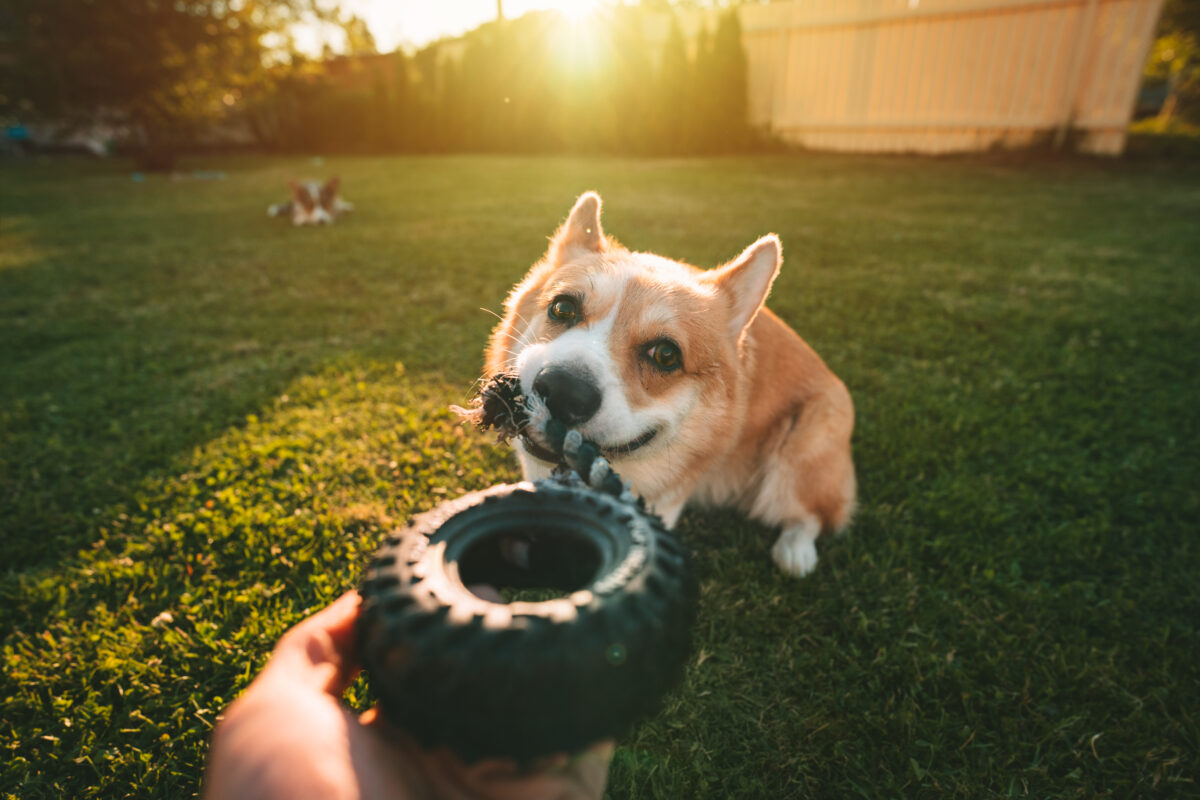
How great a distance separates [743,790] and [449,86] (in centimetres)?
2029

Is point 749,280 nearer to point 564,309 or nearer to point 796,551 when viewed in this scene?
point 564,309

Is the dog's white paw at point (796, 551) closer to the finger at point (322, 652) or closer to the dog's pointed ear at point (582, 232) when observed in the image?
the dog's pointed ear at point (582, 232)

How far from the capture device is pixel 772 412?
2.84 m

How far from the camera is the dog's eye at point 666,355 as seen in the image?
222 centimetres

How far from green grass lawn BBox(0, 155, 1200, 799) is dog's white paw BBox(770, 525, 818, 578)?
0.19ft

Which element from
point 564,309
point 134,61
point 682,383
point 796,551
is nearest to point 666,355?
point 682,383

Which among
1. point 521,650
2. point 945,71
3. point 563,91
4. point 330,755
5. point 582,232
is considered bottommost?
point 330,755

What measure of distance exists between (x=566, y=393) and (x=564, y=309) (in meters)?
0.60

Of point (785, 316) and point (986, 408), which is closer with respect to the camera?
point (986, 408)

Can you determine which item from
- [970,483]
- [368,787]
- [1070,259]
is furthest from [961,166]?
[368,787]

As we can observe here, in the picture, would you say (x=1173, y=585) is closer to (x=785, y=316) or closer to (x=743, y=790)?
(x=743, y=790)

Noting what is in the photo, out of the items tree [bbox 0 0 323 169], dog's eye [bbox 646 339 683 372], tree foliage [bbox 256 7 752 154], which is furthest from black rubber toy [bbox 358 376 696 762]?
tree [bbox 0 0 323 169]

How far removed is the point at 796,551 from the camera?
2574 millimetres

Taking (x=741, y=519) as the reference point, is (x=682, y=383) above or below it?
above
